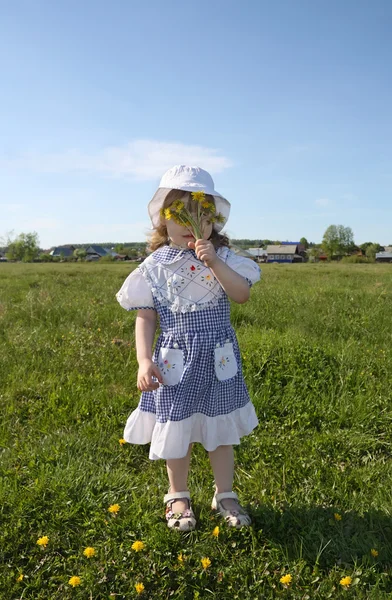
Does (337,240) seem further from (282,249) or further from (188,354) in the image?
(188,354)

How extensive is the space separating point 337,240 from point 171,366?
114 meters

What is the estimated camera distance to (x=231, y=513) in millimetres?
2727

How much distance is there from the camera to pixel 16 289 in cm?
1104

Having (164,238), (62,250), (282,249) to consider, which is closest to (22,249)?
(62,250)

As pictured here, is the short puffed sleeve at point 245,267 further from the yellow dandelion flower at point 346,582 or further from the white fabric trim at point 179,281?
the yellow dandelion flower at point 346,582

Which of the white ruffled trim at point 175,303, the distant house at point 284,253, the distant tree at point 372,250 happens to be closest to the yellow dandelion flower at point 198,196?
the white ruffled trim at point 175,303

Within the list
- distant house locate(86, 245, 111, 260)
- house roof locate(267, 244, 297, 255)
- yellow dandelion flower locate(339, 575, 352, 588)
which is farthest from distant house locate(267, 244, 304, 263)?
yellow dandelion flower locate(339, 575, 352, 588)

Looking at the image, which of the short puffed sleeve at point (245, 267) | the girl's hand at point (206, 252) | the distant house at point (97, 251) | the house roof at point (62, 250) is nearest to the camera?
the girl's hand at point (206, 252)

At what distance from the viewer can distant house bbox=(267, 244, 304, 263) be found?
9825cm

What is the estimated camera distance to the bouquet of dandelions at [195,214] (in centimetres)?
257

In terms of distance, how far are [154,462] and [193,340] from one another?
126 centimetres

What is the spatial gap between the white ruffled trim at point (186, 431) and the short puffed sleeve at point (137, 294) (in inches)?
25.3

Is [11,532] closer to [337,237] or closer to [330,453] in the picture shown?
[330,453]

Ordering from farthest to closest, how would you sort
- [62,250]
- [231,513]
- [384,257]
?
[62,250] → [384,257] → [231,513]
